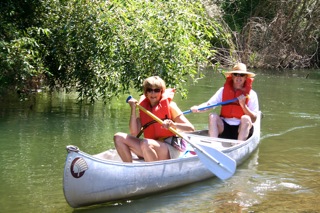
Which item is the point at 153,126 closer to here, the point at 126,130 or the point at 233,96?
the point at 233,96

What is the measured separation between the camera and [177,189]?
19.7 feet

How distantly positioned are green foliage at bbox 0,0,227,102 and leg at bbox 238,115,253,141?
2.40 meters

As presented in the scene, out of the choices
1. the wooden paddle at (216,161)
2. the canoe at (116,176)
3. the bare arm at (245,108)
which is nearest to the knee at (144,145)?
the canoe at (116,176)

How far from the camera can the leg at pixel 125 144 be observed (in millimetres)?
5598

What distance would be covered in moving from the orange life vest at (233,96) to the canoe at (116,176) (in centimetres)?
141

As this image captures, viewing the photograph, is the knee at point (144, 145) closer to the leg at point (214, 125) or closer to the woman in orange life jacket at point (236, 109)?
the woman in orange life jacket at point (236, 109)

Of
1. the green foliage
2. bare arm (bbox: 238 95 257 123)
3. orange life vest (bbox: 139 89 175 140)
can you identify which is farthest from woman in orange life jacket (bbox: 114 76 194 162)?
the green foliage

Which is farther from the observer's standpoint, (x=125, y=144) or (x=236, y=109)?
(x=236, y=109)

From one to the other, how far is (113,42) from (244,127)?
2.95m

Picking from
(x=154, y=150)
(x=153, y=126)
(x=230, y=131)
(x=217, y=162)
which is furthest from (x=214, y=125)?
(x=154, y=150)

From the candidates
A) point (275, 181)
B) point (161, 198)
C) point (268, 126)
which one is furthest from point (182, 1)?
point (161, 198)

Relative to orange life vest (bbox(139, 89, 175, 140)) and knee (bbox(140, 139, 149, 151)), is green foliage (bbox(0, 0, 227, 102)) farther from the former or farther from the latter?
knee (bbox(140, 139, 149, 151))

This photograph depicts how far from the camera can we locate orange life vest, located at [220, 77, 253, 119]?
7430mm

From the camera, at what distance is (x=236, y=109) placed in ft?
24.5
